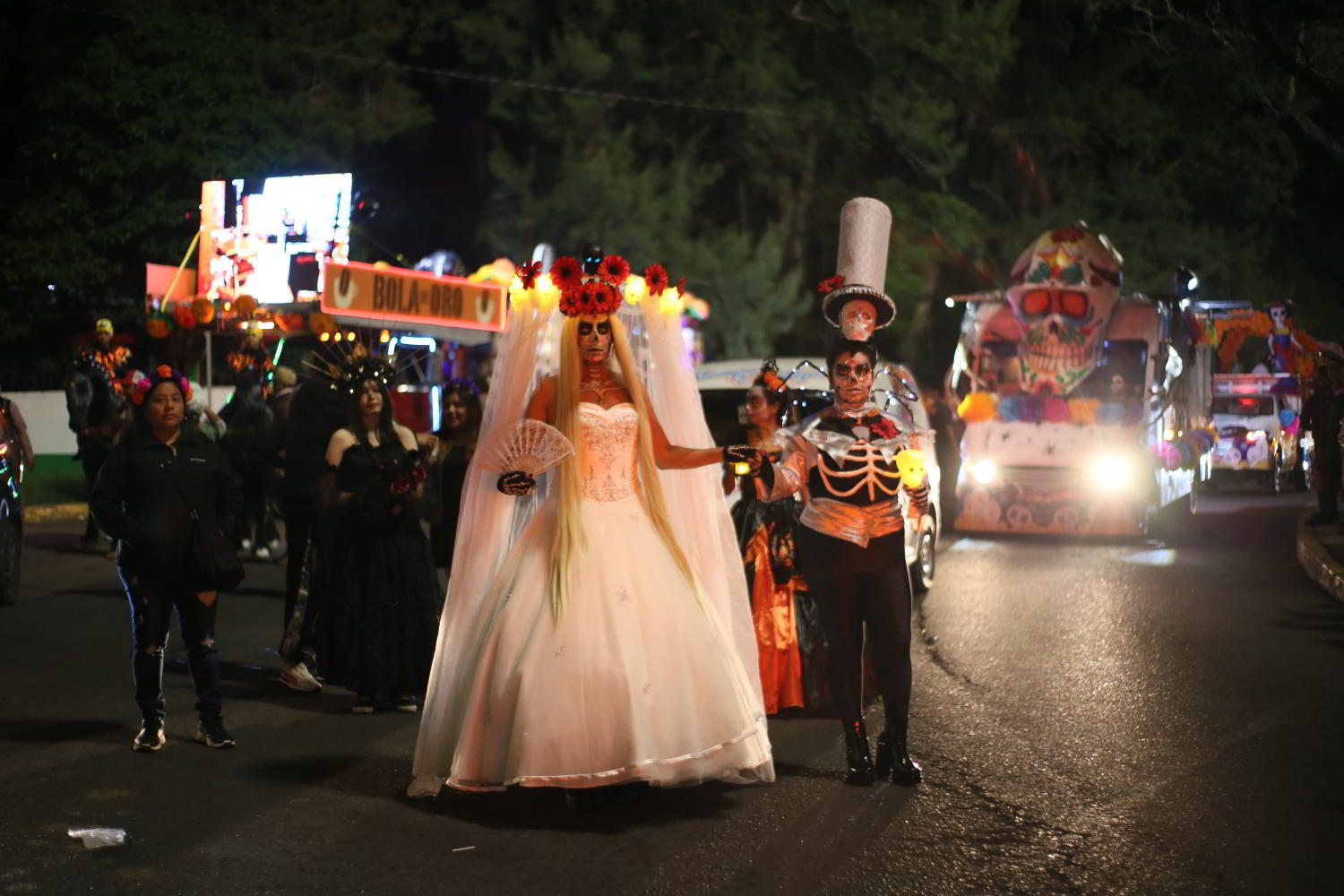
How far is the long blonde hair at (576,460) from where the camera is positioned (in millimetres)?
6656

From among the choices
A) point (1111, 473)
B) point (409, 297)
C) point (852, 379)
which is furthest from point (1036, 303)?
point (852, 379)

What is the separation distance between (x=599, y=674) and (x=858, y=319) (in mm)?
2159

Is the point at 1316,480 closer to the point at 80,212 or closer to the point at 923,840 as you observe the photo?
the point at 923,840

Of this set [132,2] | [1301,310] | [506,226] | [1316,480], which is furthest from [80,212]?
[1301,310]

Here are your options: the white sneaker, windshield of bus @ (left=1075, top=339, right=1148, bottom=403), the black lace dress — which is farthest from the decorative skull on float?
the black lace dress

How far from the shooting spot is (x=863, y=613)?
7.23 m

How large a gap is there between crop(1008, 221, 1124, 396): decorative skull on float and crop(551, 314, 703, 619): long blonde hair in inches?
519

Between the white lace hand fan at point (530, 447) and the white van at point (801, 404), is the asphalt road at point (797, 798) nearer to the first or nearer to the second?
the white lace hand fan at point (530, 447)

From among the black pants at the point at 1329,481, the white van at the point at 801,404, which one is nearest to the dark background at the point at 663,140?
the black pants at the point at 1329,481

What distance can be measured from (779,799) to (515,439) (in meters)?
1.81

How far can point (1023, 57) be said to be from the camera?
1673 inches

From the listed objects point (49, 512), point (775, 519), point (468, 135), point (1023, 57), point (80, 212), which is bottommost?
point (49, 512)

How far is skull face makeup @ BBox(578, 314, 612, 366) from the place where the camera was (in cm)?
688

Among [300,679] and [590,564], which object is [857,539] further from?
[300,679]
